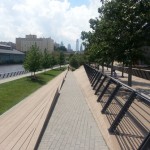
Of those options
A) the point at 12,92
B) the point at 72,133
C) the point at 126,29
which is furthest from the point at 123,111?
the point at 12,92

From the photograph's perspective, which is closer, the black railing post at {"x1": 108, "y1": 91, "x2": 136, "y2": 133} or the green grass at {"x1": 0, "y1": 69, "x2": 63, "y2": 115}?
the black railing post at {"x1": 108, "y1": 91, "x2": 136, "y2": 133}

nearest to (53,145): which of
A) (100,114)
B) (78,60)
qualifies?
(100,114)

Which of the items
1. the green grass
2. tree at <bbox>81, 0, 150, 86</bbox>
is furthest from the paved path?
tree at <bbox>81, 0, 150, 86</bbox>

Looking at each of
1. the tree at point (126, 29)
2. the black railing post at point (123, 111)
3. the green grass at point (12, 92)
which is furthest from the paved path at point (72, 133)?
the tree at point (126, 29)

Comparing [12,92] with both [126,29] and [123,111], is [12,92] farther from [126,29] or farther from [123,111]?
[123,111]

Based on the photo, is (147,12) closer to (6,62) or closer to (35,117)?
A: (35,117)

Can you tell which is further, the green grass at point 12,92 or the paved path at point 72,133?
the green grass at point 12,92

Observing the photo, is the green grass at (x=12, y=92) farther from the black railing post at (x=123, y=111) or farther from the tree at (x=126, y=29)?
the black railing post at (x=123, y=111)

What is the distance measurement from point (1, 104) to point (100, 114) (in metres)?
8.28

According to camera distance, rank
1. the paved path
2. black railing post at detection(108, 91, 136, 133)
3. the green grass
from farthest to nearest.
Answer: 1. the green grass
2. the paved path
3. black railing post at detection(108, 91, 136, 133)

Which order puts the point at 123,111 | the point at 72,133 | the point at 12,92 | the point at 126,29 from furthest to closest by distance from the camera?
the point at 12,92 → the point at 126,29 → the point at 72,133 → the point at 123,111

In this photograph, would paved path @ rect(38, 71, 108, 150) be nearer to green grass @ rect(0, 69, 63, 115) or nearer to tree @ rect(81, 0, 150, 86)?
green grass @ rect(0, 69, 63, 115)

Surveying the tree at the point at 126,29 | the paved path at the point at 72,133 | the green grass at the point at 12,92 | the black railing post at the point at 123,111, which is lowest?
the green grass at the point at 12,92

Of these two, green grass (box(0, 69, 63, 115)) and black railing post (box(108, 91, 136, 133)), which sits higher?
black railing post (box(108, 91, 136, 133))
